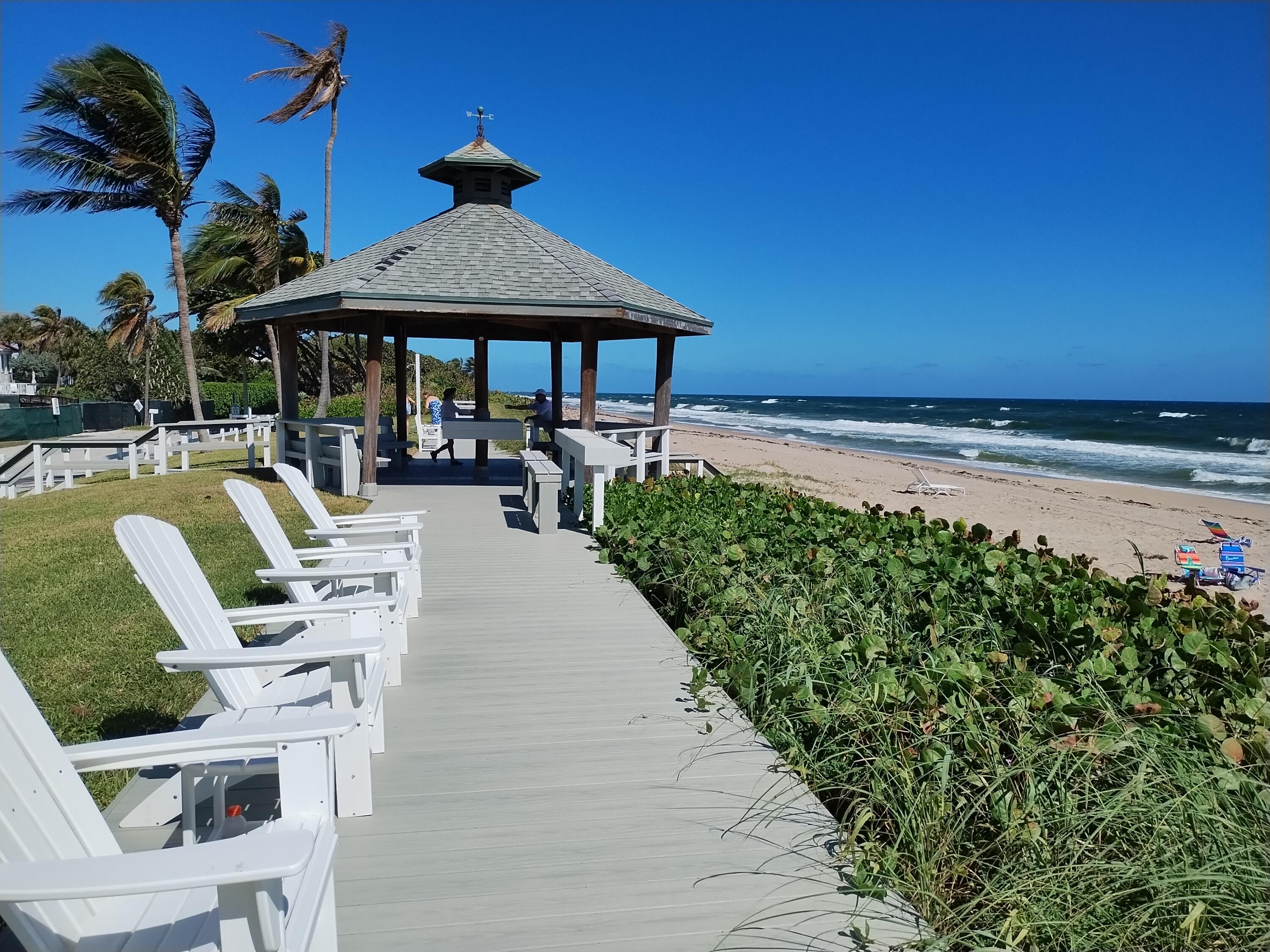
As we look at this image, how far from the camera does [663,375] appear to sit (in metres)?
13.3

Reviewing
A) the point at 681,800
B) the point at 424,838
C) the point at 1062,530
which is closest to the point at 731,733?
the point at 681,800

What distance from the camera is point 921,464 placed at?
28.7m

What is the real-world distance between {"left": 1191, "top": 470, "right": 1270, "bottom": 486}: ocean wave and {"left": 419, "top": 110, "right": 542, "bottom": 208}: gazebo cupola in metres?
24.2

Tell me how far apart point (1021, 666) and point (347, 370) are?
143ft

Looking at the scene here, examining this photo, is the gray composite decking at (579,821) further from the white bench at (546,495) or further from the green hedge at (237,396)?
the green hedge at (237,396)

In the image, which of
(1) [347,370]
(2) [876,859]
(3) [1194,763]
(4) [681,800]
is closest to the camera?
(2) [876,859]

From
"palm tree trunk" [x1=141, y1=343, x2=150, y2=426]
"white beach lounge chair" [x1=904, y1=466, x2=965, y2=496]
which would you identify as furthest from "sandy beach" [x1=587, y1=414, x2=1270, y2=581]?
"palm tree trunk" [x1=141, y1=343, x2=150, y2=426]

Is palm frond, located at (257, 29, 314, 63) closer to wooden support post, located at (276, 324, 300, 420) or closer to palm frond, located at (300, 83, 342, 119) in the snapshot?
palm frond, located at (300, 83, 342, 119)

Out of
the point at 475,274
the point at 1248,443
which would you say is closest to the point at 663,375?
the point at 475,274

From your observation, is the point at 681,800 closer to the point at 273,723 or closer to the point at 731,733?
the point at 731,733

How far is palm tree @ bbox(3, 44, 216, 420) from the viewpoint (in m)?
17.0

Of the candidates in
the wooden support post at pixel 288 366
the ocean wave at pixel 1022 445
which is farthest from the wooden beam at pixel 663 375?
the ocean wave at pixel 1022 445

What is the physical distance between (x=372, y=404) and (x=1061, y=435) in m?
44.1

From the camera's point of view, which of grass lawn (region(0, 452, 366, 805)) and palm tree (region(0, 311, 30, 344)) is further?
palm tree (region(0, 311, 30, 344))
